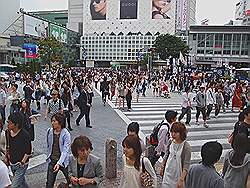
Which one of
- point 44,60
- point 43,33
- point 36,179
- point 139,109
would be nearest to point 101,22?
point 43,33

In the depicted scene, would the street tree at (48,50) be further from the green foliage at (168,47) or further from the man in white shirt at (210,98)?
the man in white shirt at (210,98)

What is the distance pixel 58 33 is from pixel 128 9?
37.2m

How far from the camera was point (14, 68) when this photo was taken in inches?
1890

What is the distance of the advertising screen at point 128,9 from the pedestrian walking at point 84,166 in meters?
121

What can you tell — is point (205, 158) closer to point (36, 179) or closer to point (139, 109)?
point (36, 179)

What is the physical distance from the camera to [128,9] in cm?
12244

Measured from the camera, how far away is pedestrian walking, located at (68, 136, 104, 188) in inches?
137

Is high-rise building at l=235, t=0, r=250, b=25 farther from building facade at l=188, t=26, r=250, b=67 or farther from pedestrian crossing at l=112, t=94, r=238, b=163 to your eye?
pedestrian crossing at l=112, t=94, r=238, b=163

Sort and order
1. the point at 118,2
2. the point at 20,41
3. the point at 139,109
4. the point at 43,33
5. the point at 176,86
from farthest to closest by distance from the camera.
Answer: the point at 118,2 < the point at 43,33 < the point at 20,41 < the point at 176,86 < the point at 139,109

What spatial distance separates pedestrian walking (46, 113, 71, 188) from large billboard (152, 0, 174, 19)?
115 m

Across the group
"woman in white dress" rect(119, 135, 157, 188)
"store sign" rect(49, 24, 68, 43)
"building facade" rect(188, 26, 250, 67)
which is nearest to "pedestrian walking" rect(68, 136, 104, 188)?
"woman in white dress" rect(119, 135, 157, 188)

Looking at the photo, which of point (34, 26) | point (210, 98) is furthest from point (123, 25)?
point (210, 98)

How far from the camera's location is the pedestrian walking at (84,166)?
11.4 feet

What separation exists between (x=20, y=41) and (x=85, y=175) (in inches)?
2717
